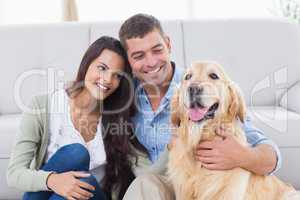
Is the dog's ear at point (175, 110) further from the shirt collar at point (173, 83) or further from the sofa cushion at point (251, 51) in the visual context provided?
the sofa cushion at point (251, 51)

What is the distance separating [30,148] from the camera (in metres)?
1.63

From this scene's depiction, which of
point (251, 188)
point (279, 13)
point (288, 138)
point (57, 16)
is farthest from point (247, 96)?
point (57, 16)

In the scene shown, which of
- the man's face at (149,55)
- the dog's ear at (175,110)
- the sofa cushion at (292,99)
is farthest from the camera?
the sofa cushion at (292,99)

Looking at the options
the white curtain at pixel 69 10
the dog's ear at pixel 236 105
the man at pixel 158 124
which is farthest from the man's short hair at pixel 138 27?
the white curtain at pixel 69 10

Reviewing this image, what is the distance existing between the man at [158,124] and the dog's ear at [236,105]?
2.4 inches

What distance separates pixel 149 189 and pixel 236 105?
1.23 ft

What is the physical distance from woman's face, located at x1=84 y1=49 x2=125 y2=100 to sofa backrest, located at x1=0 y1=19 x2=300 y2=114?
0.97 m

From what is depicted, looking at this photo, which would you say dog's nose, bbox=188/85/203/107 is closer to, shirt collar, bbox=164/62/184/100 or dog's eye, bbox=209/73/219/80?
dog's eye, bbox=209/73/219/80

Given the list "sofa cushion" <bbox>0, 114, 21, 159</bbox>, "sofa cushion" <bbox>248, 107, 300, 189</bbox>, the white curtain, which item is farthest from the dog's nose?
the white curtain

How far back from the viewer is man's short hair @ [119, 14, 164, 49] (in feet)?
5.18

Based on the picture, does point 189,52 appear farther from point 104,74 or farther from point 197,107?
point 197,107

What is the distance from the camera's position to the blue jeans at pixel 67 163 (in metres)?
1.53

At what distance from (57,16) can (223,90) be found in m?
2.85

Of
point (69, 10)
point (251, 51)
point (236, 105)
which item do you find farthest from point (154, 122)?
point (69, 10)
